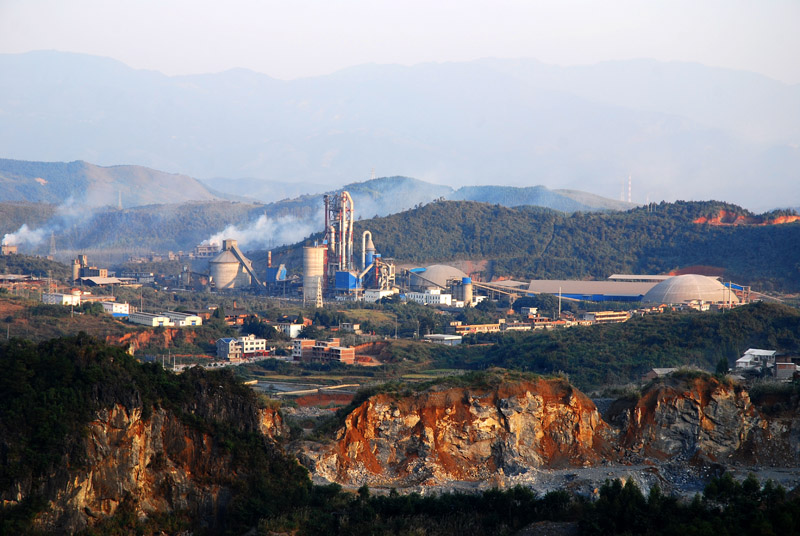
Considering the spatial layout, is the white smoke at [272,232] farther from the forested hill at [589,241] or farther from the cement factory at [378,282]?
the cement factory at [378,282]

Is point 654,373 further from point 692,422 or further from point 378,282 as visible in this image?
point 378,282

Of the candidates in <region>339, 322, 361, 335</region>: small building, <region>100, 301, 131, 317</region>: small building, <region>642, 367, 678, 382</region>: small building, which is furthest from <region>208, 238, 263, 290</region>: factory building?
<region>642, 367, 678, 382</region>: small building

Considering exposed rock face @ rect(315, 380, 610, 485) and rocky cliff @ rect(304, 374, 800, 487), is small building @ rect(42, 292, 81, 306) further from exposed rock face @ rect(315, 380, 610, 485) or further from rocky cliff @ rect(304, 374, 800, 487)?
rocky cliff @ rect(304, 374, 800, 487)

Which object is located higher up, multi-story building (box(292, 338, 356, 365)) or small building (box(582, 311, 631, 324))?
small building (box(582, 311, 631, 324))

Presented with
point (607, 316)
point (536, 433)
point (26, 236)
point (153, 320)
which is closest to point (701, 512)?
point (536, 433)


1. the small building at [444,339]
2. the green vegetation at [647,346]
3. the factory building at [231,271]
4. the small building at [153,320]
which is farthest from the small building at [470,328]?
the factory building at [231,271]

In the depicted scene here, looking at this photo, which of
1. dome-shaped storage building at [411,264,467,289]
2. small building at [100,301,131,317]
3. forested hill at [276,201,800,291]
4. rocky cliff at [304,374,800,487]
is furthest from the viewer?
forested hill at [276,201,800,291]

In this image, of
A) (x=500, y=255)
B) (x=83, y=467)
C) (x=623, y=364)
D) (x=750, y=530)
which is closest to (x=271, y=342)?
(x=623, y=364)
